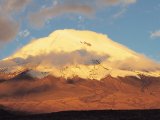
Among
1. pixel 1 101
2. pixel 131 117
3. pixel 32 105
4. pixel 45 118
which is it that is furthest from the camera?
pixel 1 101

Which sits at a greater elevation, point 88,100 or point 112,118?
point 88,100

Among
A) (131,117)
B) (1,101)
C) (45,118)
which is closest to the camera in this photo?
(131,117)

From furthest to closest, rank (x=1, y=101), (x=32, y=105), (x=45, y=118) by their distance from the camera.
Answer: (x=1, y=101), (x=32, y=105), (x=45, y=118)

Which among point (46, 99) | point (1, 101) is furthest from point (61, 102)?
point (1, 101)

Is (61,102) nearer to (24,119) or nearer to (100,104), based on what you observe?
(100,104)

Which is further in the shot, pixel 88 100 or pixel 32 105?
pixel 88 100

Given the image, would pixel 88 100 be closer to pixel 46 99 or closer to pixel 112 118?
pixel 46 99

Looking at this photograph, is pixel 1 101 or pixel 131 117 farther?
pixel 1 101

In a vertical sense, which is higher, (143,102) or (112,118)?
(143,102)

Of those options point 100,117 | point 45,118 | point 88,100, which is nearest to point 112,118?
point 100,117
